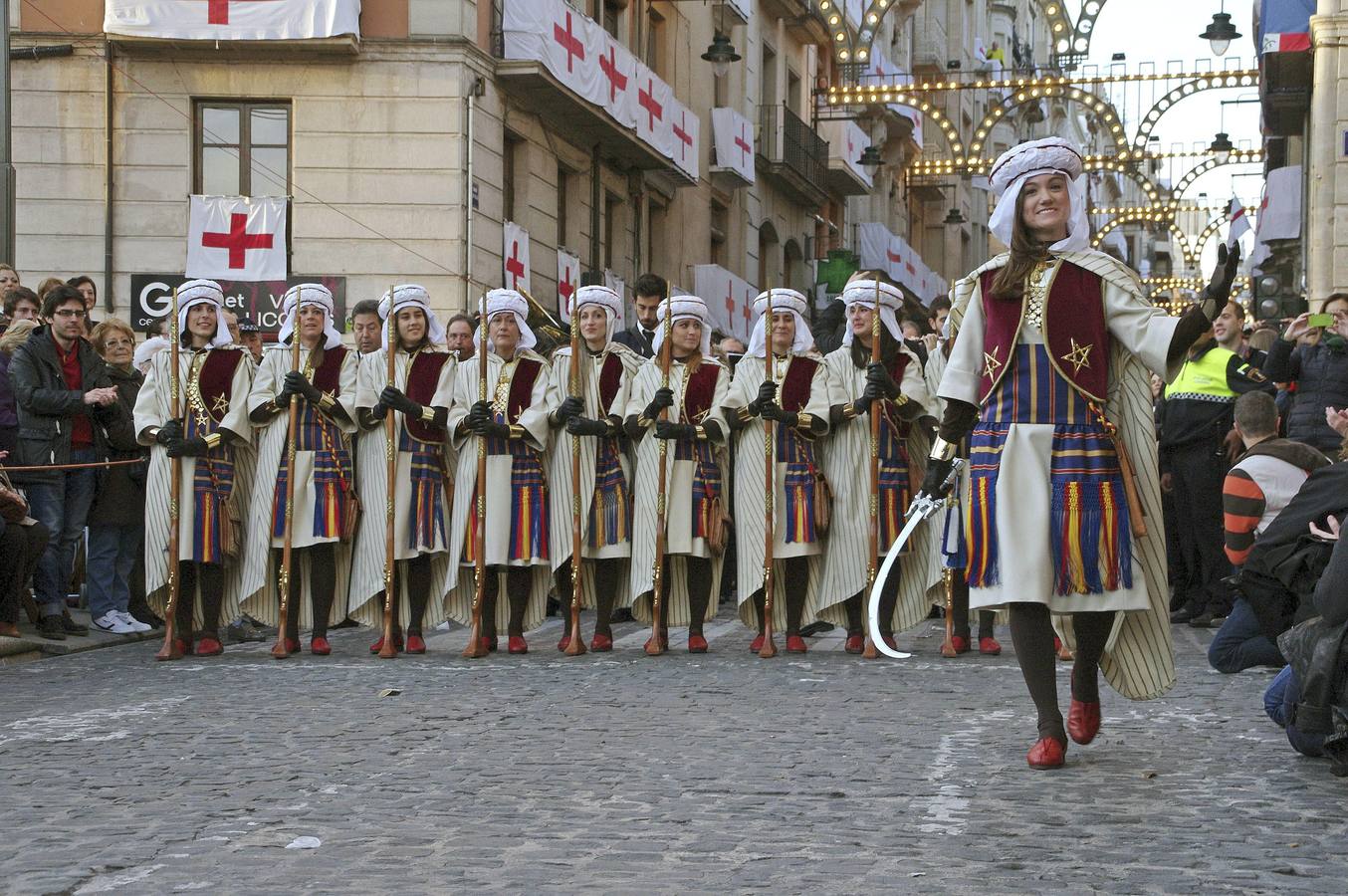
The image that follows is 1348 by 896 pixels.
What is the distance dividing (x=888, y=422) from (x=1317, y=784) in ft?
16.0

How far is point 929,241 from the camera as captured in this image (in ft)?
177

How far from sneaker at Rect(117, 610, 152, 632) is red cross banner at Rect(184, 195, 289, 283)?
32.0 ft

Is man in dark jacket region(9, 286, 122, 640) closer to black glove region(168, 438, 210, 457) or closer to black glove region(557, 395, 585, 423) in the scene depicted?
black glove region(168, 438, 210, 457)

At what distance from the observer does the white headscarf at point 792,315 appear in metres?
10.9

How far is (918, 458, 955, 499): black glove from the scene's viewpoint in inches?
270

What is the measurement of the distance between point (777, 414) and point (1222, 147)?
78.7 feet

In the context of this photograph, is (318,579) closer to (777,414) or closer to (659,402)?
(659,402)

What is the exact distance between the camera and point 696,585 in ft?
35.7

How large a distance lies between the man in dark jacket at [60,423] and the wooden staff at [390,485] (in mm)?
1799

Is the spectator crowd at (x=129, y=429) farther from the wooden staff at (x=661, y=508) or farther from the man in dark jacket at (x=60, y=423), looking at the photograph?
the wooden staff at (x=661, y=508)

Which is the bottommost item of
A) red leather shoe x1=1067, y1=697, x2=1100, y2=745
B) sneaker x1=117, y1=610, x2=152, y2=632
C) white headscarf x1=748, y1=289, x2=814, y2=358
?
sneaker x1=117, y1=610, x2=152, y2=632

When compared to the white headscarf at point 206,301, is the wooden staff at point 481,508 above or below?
below

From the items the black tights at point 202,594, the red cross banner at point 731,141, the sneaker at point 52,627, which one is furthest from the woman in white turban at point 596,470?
the red cross banner at point 731,141

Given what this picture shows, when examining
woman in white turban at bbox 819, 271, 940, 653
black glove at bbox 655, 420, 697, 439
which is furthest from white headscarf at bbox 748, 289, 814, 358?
black glove at bbox 655, 420, 697, 439
